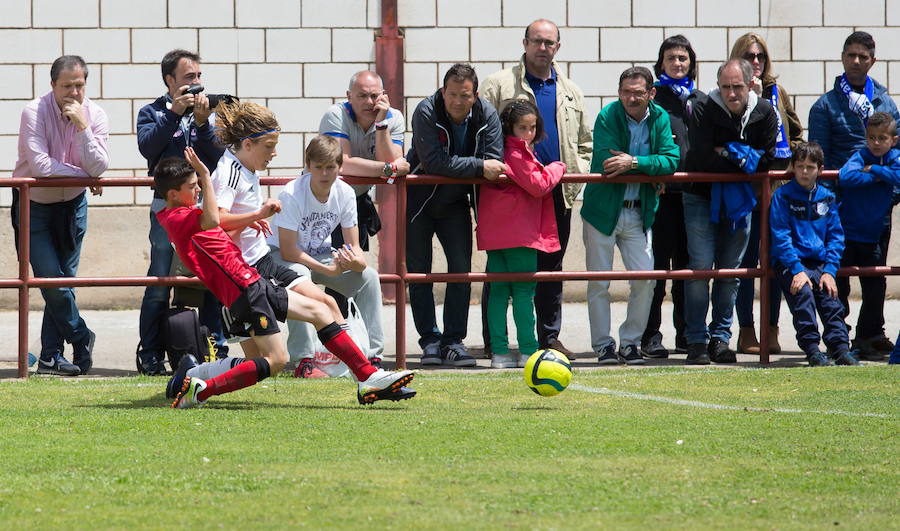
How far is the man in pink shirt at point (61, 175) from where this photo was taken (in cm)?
854

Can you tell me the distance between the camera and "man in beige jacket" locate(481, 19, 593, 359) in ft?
30.6

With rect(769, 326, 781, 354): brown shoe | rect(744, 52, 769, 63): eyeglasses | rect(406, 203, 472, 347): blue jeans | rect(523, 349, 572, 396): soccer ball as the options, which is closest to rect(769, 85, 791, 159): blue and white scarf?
rect(744, 52, 769, 63): eyeglasses

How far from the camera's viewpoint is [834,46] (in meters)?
13.4

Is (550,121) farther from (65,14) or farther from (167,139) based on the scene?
(65,14)

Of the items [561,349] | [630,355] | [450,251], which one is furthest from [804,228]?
[450,251]

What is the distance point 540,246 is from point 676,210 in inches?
48.5

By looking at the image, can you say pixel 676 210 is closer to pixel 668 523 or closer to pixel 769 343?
pixel 769 343

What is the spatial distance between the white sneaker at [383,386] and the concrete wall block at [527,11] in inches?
279

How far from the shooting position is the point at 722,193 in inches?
362

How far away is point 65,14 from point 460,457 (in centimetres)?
886

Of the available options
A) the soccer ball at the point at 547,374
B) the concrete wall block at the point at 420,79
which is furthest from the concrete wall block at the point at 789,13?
the soccer ball at the point at 547,374

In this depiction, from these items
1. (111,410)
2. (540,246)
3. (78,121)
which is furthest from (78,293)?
(111,410)

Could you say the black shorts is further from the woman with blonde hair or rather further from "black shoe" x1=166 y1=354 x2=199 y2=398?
the woman with blonde hair

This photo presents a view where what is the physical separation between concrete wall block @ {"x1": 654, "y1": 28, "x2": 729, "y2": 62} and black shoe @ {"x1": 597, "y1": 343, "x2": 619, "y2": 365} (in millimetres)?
5000
